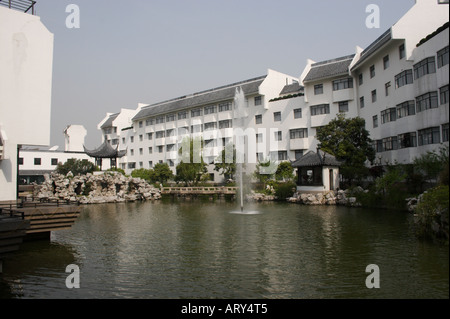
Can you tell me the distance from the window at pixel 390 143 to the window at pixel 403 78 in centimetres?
522

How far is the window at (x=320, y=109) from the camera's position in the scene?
43647mm

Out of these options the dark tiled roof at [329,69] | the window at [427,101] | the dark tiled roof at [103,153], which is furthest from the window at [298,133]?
the dark tiled roof at [103,153]

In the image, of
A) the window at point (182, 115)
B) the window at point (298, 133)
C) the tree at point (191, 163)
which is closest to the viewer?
the window at point (298, 133)

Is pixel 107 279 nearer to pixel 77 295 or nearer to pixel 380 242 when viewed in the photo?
pixel 77 295

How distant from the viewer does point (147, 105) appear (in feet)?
235

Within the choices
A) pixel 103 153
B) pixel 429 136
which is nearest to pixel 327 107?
pixel 429 136

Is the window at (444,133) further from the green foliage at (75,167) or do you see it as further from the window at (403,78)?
the green foliage at (75,167)

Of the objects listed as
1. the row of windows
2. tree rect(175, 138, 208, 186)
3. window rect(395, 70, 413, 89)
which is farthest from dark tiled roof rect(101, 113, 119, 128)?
window rect(395, 70, 413, 89)

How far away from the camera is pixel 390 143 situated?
110ft

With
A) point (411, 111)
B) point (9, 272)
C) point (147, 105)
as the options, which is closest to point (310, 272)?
point (9, 272)

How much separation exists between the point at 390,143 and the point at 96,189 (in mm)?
35602

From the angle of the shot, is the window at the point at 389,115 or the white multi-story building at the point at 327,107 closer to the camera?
the white multi-story building at the point at 327,107
